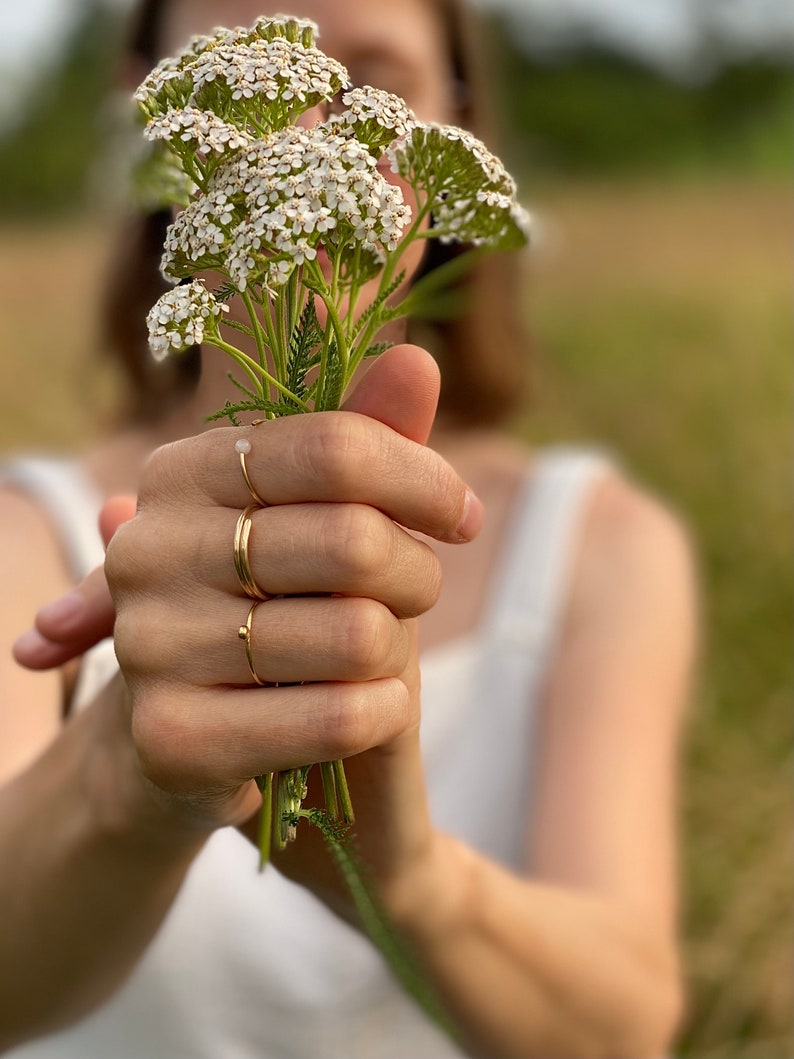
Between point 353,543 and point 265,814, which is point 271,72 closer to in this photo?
point 353,543

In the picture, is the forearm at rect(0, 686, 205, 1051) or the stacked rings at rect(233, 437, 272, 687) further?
the forearm at rect(0, 686, 205, 1051)

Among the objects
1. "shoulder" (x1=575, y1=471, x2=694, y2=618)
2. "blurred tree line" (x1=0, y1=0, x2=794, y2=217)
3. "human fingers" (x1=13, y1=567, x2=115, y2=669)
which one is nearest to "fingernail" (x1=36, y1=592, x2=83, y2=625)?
"human fingers" (x1=13, y1=567, x2=115, y2=669)

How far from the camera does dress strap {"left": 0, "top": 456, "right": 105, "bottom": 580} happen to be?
997 mm

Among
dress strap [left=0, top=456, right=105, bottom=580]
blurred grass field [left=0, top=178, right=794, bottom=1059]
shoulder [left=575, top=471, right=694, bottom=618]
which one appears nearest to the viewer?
dress strap [left=0, top=456, right=105, bottom=580]

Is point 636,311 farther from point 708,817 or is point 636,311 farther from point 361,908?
point 361,908

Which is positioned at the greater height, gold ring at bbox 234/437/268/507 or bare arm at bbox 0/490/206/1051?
gold ring at bbox 234/437/268/507

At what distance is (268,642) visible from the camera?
39 centimetres

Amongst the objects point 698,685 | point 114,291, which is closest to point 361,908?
point 114,291

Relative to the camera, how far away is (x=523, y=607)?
121 cm

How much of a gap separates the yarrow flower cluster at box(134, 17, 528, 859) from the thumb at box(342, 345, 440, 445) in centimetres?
1

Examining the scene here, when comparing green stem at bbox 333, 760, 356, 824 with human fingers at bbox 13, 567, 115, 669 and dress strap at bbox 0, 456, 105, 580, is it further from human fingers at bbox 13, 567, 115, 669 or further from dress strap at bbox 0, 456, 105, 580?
dress strap at bbox 0, 456, 105, 580

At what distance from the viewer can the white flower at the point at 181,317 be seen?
349mm

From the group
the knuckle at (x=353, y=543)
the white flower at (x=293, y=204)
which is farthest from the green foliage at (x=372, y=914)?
the white flower at (x=293, y=204)

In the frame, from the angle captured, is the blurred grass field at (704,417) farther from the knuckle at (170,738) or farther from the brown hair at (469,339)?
the knuckle at (170,738)
